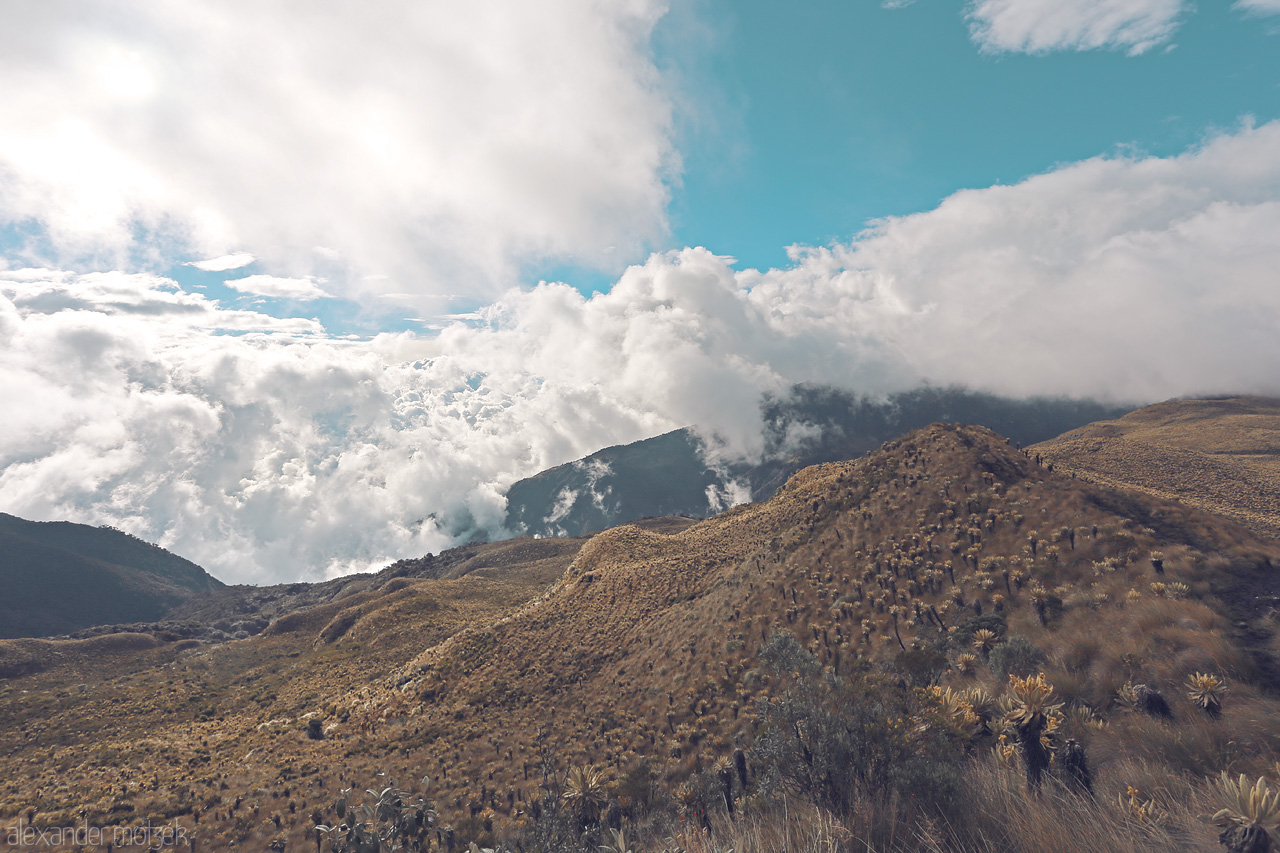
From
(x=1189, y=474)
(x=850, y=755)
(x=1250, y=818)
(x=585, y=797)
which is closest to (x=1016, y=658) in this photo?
(x=850, y=755)

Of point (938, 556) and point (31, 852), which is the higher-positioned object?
point (938, 556)

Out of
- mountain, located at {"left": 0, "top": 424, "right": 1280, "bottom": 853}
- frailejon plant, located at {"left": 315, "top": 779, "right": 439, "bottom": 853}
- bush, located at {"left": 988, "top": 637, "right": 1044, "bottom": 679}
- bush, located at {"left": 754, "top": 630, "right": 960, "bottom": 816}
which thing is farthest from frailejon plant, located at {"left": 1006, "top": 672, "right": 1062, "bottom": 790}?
frailejon plant, located at {"left": 315, "top": 779, "right": 439, "bottom": 853}

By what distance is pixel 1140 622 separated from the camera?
51.6 feet

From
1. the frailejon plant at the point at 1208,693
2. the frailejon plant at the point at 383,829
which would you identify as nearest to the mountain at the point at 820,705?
the frailejon plant at the point at 1208,693

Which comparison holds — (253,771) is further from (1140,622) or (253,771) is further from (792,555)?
(1140,622)

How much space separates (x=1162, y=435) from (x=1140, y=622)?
190871mm

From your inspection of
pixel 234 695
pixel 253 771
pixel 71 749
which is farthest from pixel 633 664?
pixel 234 695

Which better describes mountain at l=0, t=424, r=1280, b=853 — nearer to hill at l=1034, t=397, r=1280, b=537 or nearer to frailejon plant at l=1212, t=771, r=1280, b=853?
frailejon plant at l=1212, t=771, r=1280, b=853

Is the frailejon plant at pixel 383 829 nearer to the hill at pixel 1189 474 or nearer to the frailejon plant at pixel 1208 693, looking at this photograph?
the frailejon plant at pixel 1208 693

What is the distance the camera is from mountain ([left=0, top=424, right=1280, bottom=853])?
9273mm

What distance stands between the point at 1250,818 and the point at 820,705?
7.65m

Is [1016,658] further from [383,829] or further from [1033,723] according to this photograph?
[383,829]

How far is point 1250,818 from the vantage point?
5.81 metres

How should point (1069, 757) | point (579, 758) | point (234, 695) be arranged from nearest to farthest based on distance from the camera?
point (1069, 757) → point (579, 758) → point (234, 695)
